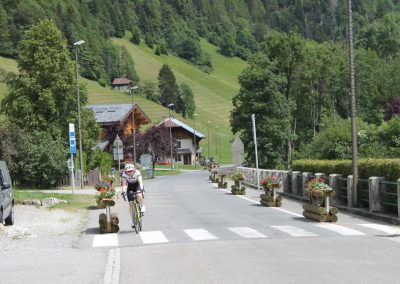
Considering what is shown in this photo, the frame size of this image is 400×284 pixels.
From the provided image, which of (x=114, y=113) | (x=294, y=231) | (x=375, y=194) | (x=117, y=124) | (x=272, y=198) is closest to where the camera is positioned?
(x=294, y=231)

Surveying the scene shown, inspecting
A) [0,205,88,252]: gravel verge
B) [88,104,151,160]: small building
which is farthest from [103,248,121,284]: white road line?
[88,104,151,160]: small building

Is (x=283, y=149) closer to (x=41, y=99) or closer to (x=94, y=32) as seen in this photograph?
(x=41, y=99)

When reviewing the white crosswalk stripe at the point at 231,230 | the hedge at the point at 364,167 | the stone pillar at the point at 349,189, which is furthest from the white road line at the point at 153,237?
the stone pillar at the point at 349,189

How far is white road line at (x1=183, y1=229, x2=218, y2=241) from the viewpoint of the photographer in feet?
49.2

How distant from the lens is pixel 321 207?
18625 mm

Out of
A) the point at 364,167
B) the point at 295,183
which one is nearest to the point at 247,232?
the point at 364,167

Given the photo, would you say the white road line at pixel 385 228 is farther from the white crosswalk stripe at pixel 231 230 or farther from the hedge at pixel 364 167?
the hedge at pixel 364 167

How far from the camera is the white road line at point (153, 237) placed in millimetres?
14712

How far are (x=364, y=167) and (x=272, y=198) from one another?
4.76 metres

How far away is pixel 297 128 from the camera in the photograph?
77.1 meters

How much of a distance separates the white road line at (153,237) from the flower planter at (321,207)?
4.61 meters

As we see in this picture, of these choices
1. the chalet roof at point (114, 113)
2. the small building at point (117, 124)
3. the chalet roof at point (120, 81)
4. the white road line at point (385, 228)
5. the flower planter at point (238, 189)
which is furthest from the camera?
the chalet roof at point (120, 81)

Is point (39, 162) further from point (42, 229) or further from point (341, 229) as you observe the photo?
point (341, 229)

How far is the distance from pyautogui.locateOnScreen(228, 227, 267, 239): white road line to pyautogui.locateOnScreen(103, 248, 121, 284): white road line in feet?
10.9
